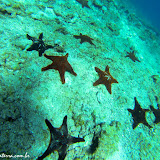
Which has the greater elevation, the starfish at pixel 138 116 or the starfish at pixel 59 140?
the starfish at pixel 138 116

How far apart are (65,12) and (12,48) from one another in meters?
4.79

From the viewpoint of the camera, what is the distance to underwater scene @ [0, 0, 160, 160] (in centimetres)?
252

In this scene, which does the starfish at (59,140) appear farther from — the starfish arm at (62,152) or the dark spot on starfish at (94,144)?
the dark spot on starfish at (94,144)

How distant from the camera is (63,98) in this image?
321 cm

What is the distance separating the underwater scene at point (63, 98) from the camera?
8.26 feet

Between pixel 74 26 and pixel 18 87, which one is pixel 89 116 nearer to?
pixel 18 87

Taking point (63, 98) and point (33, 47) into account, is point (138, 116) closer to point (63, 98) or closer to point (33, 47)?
point (63, 98)

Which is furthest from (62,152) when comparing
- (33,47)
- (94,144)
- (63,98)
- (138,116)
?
(33,47)

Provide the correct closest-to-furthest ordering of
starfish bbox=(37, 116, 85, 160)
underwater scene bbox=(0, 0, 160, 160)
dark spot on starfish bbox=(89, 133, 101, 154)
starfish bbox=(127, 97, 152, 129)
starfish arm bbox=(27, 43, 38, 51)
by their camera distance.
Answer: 1. starfish bbox=(37, 116, 85, 160)
2. underwater scene bbox=(0, 0, 160, 160)
3. dark spot on starfish bbox=(89, 133, 101, 154)
4. starfish arm bbox=(27, 43, 38, 51)
5. starfish bbox=(127, 97, 152, 129)

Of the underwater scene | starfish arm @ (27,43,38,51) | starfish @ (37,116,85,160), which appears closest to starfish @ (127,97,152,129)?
the underwater scene

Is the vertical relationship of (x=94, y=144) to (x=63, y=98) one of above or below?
below

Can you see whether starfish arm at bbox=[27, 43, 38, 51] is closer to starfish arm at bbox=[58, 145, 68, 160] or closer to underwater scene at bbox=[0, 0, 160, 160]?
underwater scene at bbox=[0, 0, 160, 160]

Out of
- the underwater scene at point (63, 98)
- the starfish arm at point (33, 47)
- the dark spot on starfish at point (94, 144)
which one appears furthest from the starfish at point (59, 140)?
the starfish arm at point (33, 47)

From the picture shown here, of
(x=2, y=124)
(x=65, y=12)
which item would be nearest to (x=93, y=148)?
(x=2, y=124)
